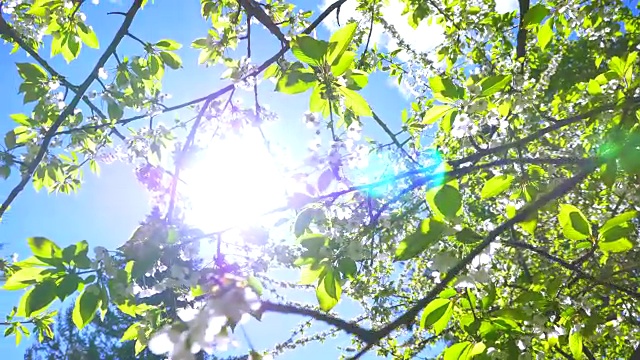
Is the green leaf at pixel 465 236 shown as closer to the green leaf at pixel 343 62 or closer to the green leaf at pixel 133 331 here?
the green leaf at pixel 343 62

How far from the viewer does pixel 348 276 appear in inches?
49.8

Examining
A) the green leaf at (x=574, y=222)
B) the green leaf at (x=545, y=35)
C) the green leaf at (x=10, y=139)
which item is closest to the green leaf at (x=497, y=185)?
the green leaf at (x=574, y=222)

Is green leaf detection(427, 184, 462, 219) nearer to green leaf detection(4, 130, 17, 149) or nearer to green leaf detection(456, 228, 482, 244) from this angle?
green leaf detection(456, 228, 482, 244)

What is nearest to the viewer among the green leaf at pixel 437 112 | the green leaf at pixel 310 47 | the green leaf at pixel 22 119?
the green leaf at pixel 310 47

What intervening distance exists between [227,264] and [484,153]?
93 centimetres

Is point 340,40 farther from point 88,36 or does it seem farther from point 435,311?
point 88,36

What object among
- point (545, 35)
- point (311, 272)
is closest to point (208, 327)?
point (311, 272)

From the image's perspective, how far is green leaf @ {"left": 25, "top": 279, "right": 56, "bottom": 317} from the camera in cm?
110

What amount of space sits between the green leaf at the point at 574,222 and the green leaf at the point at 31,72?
2623 mm

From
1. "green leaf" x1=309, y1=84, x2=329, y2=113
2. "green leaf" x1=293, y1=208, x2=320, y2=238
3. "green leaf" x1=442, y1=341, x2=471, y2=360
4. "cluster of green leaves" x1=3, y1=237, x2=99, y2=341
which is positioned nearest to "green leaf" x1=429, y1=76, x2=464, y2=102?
"green leaf" x1=309, y1=84, x2=329, y2=113

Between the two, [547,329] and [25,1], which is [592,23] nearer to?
[547,329]

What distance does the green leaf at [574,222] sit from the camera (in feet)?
4.25

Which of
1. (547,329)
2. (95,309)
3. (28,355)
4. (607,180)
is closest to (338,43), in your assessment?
(95,309)

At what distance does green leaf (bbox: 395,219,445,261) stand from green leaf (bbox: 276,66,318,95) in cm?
48
